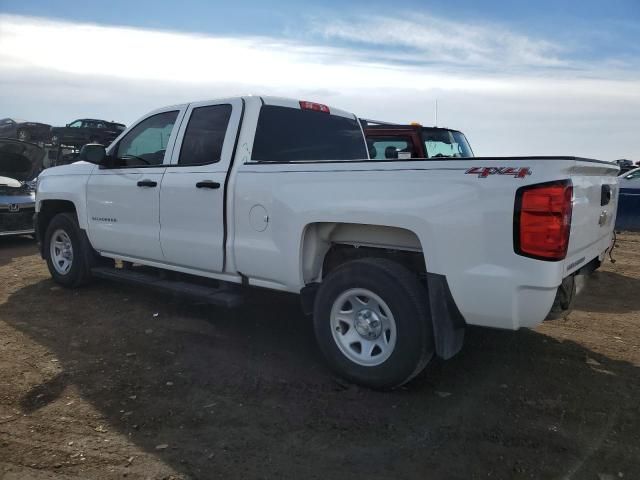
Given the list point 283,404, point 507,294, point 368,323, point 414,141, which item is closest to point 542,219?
point 507,294

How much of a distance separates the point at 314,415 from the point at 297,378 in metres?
0.58

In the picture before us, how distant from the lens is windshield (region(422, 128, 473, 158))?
324 inches

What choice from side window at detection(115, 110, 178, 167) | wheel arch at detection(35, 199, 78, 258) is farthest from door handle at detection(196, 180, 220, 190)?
wheel arch at detection(35, 199, 78, 258)

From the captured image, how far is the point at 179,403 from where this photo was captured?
3.62 metres

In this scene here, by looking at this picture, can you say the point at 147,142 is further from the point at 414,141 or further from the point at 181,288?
the point at 414,141

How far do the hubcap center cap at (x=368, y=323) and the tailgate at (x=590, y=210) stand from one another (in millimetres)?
1235

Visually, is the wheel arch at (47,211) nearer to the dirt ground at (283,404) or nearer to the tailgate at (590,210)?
the dirt ground at (283,404)

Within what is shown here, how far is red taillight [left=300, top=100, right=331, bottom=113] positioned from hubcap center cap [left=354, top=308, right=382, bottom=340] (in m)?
2.20

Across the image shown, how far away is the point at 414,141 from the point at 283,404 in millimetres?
5425

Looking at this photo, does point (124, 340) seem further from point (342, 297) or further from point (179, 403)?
point (342, 297)

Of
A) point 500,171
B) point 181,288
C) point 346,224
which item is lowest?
point 181,288

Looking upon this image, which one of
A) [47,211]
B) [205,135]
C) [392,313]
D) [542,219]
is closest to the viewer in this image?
[542,219]

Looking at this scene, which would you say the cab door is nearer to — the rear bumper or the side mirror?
the side mirror

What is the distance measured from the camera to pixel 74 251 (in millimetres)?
6266
